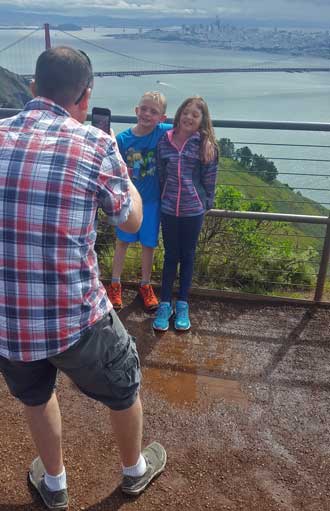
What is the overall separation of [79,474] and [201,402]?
86 cm

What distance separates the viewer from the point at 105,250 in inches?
182

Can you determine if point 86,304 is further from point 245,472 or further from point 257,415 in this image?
point 257,415

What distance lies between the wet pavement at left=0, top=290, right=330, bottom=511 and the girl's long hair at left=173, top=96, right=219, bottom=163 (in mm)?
1300

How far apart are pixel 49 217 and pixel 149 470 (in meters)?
1.47

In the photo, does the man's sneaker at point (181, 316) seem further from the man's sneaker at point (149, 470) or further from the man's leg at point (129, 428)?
the man's leg at point (129, 428)

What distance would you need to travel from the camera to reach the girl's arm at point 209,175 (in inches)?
128

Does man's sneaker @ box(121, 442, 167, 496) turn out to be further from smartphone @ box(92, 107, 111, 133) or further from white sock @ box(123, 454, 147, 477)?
smartphone @ box(92, 107, 111, 133)

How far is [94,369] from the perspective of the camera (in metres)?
1.77

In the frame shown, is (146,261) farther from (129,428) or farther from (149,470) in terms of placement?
(129,428)

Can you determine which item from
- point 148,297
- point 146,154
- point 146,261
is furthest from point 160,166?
point 148,297

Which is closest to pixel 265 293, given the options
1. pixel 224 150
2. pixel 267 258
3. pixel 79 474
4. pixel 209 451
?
pixel 267 258

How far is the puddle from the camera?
2.93 metres

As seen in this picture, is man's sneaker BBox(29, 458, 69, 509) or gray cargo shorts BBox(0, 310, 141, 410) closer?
gray cargo shorts BBox(0, 310, 141, 410)

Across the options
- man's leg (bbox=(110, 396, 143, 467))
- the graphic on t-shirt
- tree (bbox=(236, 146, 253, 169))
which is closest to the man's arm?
man's leg (bbox=(110, 396, 143, 467))
